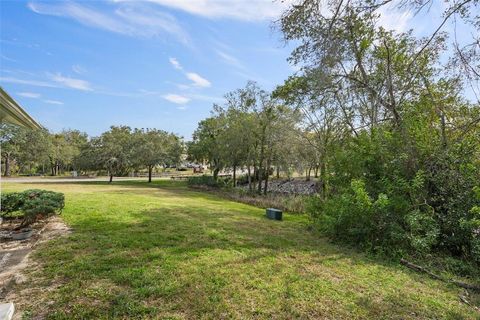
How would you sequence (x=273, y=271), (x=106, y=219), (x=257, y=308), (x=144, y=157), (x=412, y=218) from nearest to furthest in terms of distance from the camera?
(x=257, y=308) → (x=273, y=271) → (x=412, y=218) → (x=106, y=219) → (x=144, y=157)

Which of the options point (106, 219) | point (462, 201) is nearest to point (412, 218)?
point (462, 201)

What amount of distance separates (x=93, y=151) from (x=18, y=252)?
85.9ft

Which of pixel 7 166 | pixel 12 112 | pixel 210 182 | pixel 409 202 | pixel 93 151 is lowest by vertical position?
pixel 210 182

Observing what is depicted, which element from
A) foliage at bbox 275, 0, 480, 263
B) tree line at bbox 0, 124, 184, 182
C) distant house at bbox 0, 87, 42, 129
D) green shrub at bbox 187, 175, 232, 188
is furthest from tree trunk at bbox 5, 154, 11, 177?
foliage at bbox 275, 0, 480, 263

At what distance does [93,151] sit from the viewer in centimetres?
2844

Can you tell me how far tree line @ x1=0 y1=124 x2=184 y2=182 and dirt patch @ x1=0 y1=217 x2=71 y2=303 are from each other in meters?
16.3

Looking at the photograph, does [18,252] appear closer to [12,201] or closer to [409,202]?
[12,201]

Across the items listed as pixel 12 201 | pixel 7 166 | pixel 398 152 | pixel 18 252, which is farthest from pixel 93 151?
pixel 398 152

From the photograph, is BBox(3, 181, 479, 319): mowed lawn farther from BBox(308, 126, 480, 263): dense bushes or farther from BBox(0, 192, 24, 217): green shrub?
BBox(0, 192, 24, 217): green shrub

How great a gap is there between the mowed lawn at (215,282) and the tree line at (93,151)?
19.0 m

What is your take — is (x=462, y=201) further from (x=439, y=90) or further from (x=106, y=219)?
(x=106, y=219)

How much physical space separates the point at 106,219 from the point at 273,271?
495cm

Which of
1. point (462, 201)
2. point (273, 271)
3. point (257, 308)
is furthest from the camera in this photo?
point (462, 201)

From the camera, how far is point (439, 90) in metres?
9.25
